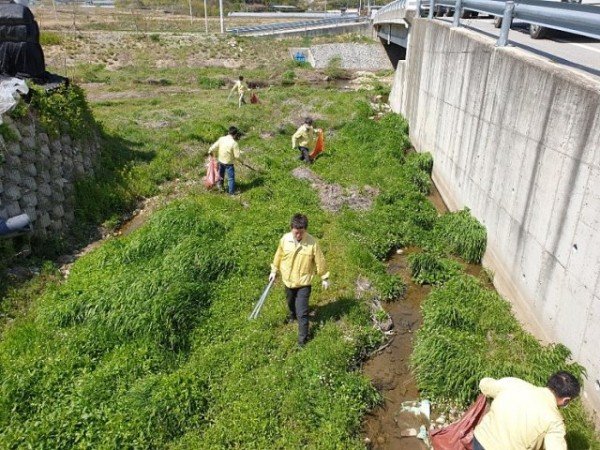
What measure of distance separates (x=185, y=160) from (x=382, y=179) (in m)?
6.47

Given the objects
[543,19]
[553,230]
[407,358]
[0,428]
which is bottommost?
[407,358]

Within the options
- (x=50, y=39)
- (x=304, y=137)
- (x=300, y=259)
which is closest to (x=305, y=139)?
(x=304, y=137)

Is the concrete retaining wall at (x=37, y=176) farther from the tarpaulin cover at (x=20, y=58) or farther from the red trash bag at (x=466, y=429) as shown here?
the red trash bag at (x=466, y=429)

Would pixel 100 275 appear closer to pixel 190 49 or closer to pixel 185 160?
pixel 185 160

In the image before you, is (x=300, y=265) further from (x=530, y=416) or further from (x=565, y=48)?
(x=565, y=48)

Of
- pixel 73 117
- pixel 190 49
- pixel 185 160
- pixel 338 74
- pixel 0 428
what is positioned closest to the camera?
pixel 0 428

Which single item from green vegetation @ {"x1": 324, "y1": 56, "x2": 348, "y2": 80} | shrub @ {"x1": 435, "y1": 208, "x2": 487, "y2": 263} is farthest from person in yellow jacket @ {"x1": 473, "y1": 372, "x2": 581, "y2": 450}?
green vegetation @ {"x1": 324, "y1": 56, "x2": 348, "y2": 80}

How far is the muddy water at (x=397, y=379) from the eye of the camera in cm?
638

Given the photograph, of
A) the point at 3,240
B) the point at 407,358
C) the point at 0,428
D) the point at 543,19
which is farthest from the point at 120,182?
the point at 543,19

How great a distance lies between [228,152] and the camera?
12320mm

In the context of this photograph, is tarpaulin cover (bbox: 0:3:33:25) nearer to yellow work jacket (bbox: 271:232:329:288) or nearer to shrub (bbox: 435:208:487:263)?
yellow work jacket (bbox: 271:232:329:288)

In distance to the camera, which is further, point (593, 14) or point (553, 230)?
point (553, 230)

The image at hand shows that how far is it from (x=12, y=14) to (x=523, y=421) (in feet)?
46.9

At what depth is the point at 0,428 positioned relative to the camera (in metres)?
5.66
